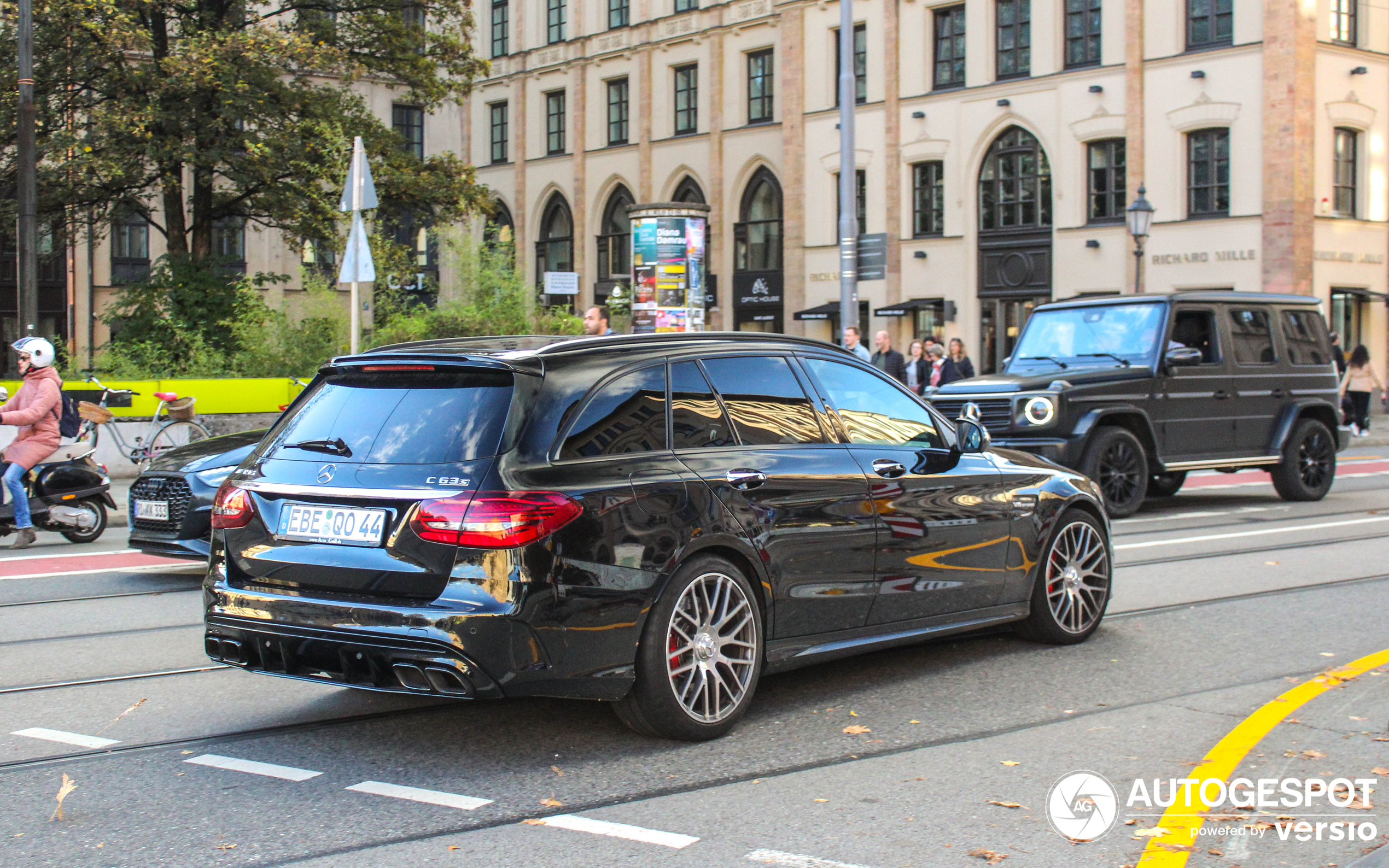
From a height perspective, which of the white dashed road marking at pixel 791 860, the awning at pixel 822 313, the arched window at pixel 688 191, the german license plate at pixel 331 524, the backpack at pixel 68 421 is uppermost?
the arched window at pixel 688 191

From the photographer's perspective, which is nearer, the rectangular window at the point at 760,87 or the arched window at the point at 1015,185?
the arched window at the point at 1015,185

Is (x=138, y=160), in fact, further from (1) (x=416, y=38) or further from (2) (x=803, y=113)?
(2) (x=803, y=113)

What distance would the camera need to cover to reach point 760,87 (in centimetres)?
4572

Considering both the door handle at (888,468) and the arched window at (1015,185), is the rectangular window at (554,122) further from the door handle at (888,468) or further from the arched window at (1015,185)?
the door handle at (888,468)

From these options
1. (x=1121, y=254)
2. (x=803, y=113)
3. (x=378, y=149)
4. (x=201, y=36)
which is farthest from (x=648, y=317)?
(x=803, y=113)

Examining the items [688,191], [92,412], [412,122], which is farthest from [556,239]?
[92,412]

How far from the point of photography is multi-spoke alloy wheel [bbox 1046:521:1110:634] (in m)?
7.42

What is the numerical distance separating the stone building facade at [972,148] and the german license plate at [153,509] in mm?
26784

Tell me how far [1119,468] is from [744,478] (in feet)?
29.0

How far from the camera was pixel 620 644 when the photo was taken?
17.0 ft

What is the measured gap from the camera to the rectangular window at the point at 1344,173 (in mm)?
33750

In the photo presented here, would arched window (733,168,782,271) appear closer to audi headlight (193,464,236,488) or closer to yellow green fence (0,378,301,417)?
yellow green fence (0,378,301,417)

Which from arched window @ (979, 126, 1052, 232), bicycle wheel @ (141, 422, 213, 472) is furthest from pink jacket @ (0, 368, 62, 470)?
arched window @ (979, 126, 1052, 232)

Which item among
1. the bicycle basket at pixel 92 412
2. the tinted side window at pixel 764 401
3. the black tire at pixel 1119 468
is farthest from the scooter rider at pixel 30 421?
the black tire at pixel 1119 468
